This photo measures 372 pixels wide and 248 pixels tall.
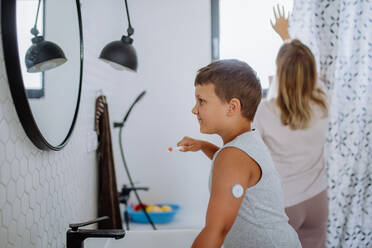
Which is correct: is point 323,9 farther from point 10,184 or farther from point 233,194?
point 10,184

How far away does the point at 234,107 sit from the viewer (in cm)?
92

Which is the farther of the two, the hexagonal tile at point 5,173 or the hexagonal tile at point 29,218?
the hexagonal tile at point 29,218

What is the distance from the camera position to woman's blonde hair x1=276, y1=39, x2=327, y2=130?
155 centimetres

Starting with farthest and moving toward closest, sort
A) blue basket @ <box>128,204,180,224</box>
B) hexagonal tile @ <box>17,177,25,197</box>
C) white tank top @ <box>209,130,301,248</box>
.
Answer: blue basket @ <box>128,204,180,224</box> → white tank top @ <box>209,130,301,248</box> → hexagonal tile @ <box>17,177,25,197</box>

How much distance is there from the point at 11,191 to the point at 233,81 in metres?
0.61

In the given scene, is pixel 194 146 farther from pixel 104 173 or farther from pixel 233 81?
pixel 104 173

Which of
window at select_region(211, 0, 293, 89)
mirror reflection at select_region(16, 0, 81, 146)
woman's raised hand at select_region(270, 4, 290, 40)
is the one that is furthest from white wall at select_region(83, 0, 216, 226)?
mirror reflection at select_region(16, 0, 81, 146)

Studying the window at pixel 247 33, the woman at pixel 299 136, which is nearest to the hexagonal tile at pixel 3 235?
the woman at pixel 299 136

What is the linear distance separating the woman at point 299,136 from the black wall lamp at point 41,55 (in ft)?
3.22

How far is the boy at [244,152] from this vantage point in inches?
33.7

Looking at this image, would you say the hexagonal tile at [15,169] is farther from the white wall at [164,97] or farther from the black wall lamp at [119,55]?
the white wall at [164,97]

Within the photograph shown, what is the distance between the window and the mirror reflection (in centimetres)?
126

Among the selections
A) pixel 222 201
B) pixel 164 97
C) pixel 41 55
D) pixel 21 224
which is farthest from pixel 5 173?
pixel 164 97

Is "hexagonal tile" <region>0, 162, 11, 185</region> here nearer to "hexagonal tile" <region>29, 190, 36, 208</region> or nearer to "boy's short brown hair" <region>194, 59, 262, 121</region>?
"hexagonal tile" <region>29, 190, 36, 208</region>
